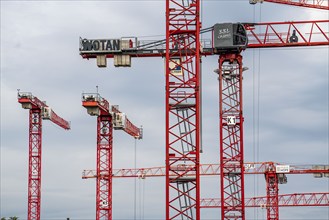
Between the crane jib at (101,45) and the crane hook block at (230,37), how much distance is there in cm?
1181

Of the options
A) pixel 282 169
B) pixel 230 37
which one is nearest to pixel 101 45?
pixel 230 37

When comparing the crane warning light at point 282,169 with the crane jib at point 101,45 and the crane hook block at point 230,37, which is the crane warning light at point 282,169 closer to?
the crane hook block at point 230,37

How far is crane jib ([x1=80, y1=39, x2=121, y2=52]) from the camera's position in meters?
93.1

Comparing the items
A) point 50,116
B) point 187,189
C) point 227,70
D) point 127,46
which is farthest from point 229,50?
point 50,116

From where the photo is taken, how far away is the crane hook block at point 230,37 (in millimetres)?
90062

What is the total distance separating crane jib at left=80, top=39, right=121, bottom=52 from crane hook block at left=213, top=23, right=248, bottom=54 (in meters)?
11.8

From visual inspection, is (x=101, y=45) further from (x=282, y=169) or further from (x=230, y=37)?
(x=282, y=169)

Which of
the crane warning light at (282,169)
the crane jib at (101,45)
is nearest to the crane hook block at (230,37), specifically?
the crane jib at (101,45)

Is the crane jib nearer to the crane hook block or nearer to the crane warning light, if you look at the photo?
the crane hook block

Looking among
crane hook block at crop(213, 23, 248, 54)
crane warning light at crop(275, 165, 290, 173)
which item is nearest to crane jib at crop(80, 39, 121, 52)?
crane hook block at crop(213, 23, 248, 54)

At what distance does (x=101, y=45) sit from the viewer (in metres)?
93.2

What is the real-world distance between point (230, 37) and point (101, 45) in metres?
15.3

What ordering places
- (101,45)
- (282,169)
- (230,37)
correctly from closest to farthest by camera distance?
1. (230,37)
2. (101,45)
3. (282,169)

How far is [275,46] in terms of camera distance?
93.3 meters
